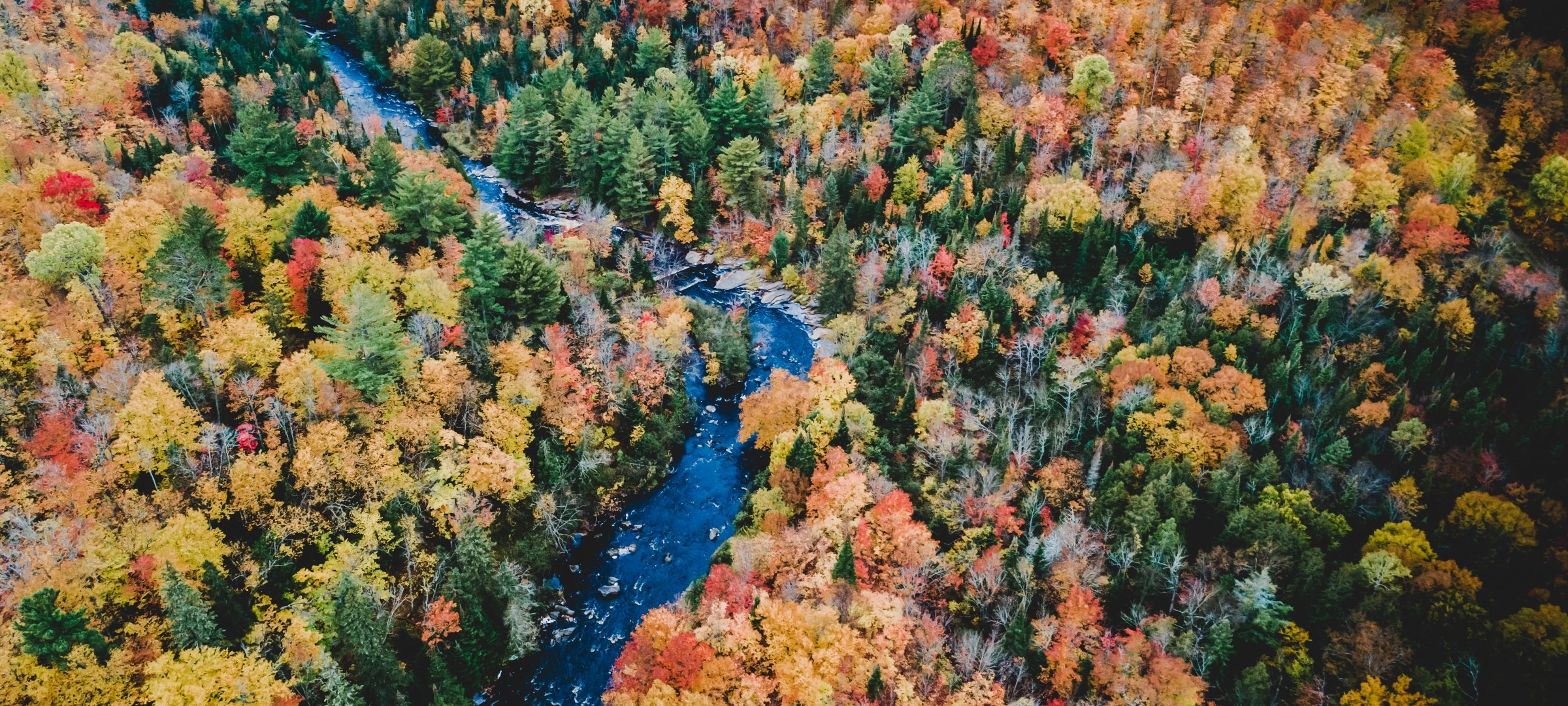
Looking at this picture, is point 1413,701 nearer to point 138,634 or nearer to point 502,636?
point 502,636

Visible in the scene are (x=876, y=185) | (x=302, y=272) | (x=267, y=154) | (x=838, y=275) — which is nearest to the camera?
(x=302, y=272)

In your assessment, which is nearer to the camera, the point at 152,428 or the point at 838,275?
the point at 152,428

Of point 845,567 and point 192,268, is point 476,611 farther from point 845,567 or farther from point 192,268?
point 192,268

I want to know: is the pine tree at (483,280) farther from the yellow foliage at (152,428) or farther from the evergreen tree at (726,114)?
the evergreen tree at (726,114)

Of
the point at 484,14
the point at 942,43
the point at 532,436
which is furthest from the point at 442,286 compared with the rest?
the point at 484,14

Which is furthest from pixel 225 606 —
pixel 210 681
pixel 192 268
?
pixel 192 268

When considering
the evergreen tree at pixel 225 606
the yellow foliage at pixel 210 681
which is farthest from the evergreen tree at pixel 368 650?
the evergreen tree at pixel 225 606

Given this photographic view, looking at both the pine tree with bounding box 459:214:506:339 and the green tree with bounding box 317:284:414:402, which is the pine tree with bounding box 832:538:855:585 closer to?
the green tree with bounding box 317:284:414:402
